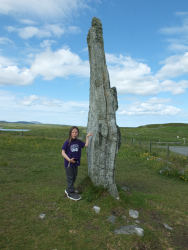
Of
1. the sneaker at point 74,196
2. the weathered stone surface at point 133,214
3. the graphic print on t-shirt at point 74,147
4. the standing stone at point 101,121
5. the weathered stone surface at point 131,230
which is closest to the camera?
the weathered stone surface at point 131,230

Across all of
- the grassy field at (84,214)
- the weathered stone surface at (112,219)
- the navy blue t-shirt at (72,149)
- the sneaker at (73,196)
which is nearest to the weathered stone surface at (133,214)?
the grassy field at (84,214)

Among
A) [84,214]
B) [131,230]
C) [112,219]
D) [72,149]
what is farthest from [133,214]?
[72,149]

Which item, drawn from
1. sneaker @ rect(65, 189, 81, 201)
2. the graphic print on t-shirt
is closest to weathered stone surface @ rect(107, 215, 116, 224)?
sneaker @ rect(65, 189, 81, 201)

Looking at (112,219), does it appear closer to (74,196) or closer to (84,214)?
(84,214)

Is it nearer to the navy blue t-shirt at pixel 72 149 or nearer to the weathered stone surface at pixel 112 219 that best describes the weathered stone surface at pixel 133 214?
the weathered stone surface at pixel 112 219

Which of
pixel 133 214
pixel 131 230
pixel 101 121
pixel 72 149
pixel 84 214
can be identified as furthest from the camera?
pixel 101 121

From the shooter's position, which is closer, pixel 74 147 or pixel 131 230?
pixel 131 230

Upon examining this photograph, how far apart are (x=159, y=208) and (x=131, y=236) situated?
2.46m

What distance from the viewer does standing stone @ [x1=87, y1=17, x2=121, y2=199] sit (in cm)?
788

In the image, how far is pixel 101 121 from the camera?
320 inches

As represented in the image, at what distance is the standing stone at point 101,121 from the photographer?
788 centimetres

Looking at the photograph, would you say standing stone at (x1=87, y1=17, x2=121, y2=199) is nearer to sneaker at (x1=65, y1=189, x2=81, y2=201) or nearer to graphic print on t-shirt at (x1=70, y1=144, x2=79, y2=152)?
graphic print on t-shirt at (x1=70, y1=144, x2=79, y2=152)

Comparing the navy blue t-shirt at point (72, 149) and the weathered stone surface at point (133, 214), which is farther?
the navy blue t-shirt at point (72, 149)

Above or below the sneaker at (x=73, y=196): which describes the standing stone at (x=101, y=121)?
above
